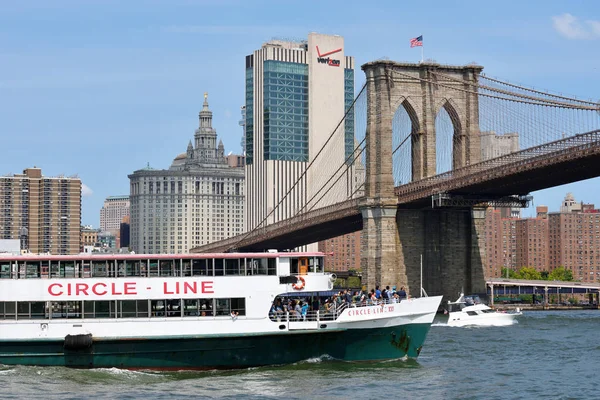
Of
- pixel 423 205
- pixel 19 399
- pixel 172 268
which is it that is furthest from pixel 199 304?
pixel 423 205

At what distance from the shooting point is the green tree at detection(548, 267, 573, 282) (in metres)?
164

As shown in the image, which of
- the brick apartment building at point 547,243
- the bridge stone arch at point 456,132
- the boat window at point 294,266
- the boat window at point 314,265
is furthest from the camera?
the brick apartment building at point 547,243

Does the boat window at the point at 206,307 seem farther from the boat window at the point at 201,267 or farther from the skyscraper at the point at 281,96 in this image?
the skyscraper at the point at 281,96

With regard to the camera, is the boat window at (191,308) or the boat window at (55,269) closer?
the boat window at (191,308)

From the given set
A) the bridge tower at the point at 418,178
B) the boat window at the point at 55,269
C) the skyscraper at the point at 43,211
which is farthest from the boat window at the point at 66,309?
the skyscraper at the point at 43,211

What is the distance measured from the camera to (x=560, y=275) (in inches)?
6516

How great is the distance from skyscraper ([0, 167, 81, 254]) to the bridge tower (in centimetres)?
11468

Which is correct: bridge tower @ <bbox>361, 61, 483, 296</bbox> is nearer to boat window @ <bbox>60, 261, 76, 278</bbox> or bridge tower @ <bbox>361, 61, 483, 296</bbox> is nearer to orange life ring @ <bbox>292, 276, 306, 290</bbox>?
orange life ring @ <bbox>292, 276, 306, 290</bbox>

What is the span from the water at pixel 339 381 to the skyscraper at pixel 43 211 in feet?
507

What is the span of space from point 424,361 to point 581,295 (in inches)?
4715

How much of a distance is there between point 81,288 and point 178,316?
10.9ft

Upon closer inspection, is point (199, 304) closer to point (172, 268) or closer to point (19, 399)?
point (172, 268)

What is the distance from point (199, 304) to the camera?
38.6m

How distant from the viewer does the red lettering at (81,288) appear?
3838 cm
